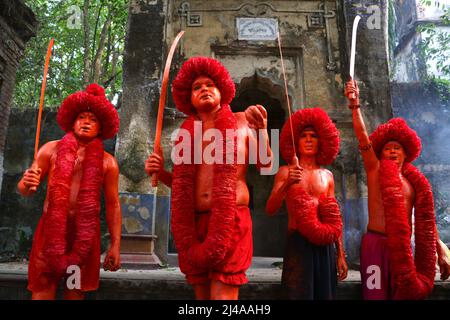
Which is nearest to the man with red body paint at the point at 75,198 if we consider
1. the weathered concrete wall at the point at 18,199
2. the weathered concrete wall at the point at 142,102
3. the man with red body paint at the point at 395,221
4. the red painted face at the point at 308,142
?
the red painted face at the point at 308,142

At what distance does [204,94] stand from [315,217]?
1251 millimetres

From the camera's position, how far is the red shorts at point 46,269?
2.87 m

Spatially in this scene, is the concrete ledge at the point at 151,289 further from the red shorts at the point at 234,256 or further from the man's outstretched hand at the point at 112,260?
the red shorts at the point at 234,256

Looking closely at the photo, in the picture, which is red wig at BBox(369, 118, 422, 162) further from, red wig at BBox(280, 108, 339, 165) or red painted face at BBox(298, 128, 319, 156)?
red painted face at BBox(298, 128, 319, 156)

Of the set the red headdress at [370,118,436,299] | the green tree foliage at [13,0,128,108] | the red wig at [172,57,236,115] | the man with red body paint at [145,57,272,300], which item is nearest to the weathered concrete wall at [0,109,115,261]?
the green tree foliage at [13,0,128,108]

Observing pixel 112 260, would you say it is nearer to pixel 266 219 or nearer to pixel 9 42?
pixel 9 42

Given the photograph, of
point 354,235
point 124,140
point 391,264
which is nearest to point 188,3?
point 124,140

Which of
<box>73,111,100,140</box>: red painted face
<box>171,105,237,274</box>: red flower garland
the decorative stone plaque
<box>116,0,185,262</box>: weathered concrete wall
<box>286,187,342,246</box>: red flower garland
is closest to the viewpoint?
<box>171,105,237,274</box>: red flower garland

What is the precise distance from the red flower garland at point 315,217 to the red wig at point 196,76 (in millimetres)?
960

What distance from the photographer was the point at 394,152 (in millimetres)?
3570

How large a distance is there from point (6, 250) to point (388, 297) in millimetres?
7878

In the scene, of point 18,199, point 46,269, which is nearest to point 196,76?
point 46,269

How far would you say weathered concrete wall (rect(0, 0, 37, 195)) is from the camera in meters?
7.53

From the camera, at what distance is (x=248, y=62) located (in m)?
7.19
